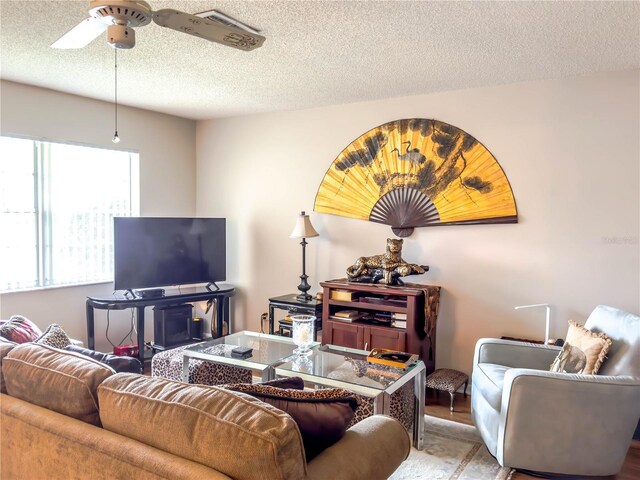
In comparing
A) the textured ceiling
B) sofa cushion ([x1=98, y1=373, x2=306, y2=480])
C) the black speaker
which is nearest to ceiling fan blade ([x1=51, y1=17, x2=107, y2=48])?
the textured ceiling

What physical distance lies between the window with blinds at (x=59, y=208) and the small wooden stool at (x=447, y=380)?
3.19 m

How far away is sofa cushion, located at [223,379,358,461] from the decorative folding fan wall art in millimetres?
2729

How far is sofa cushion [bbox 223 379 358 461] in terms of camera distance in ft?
5.13

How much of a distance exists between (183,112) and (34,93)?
139 centimetres

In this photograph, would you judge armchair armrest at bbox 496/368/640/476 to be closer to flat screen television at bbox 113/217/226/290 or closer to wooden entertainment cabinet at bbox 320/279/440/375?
wooden entertainment cabinet at bbox 320/279/440/375

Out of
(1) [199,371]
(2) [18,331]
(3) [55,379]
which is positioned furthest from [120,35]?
(1) [199,371]

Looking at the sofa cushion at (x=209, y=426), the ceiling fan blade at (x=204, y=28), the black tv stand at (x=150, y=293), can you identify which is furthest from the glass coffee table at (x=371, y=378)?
the black tv stand at (x=150, y=293)

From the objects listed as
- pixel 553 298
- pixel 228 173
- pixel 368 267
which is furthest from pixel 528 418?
pixel 228 173

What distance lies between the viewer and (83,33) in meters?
2.25

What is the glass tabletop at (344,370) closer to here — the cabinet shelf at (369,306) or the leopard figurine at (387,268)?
the cabinet shelf at (369,306)

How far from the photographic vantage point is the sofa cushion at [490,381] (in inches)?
112

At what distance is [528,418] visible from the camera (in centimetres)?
262

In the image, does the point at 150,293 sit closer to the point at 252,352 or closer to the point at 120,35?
the point at 252,352

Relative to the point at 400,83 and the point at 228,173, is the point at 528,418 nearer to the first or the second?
the point at 400,83
